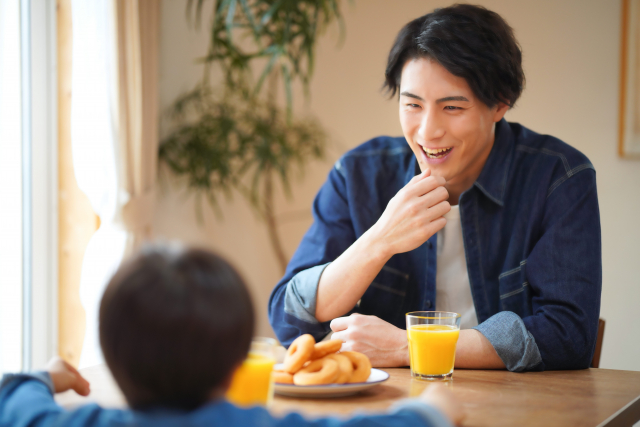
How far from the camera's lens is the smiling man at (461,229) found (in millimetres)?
1221

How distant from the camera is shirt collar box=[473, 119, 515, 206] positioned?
1502 mm

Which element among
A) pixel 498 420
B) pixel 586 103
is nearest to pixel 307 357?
pixel 498 420

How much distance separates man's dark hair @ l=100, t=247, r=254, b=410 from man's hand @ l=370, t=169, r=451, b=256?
0.77 m

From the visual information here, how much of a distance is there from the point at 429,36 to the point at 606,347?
2044mm

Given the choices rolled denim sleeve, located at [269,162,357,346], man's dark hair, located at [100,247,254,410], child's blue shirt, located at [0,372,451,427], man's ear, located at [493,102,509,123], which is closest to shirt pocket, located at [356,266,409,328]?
rolled denim sleeve, located at [269,162,357,346]

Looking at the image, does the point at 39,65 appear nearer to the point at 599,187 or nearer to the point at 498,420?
the point at 498,420

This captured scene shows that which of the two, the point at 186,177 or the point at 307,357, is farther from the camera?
the point at 186,177

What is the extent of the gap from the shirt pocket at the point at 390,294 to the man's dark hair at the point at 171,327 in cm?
98

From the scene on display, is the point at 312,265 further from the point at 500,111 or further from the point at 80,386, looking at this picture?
the point at 80,386

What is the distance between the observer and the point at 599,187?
2.82m

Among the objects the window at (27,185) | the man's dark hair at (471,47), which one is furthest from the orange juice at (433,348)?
the window at (27,185)

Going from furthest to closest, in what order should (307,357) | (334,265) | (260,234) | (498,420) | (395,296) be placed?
(260,234) → (395,296) → (334,265) → (307,357) → (498,420)

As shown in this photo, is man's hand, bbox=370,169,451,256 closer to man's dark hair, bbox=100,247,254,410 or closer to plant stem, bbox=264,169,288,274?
man's dark hair, bbox=100,247,254,410

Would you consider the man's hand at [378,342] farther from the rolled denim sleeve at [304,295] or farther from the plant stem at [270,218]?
the plant stem at [270,218]
